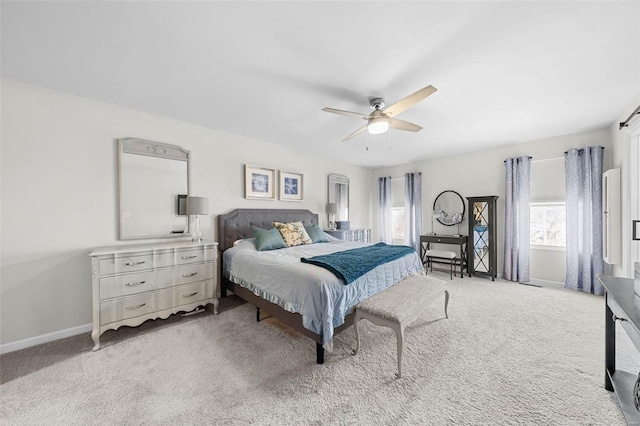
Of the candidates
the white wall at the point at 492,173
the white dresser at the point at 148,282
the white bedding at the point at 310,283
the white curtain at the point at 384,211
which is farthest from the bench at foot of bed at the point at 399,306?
the white curtain at the point at 384,211

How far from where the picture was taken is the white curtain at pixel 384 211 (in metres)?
6.35

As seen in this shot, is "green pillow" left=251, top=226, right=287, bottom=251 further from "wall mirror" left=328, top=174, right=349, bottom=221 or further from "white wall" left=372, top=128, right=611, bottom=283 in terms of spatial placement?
"white wall" left=372, top=128, right=611, bottom=283

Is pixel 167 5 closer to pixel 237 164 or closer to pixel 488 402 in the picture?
pixel 237 164

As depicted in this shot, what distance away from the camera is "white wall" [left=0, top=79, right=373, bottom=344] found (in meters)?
2.29

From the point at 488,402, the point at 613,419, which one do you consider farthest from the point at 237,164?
the point at 613,419

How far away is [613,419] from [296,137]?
423 cm

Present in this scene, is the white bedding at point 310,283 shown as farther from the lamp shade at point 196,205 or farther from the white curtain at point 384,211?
the white curtain at point 384,211

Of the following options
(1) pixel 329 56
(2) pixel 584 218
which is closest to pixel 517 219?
(2) pixel 584 218

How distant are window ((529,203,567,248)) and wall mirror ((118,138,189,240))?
19.3 ft

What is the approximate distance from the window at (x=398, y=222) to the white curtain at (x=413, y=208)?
1.22 ft

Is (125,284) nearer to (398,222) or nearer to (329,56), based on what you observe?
(329,56)

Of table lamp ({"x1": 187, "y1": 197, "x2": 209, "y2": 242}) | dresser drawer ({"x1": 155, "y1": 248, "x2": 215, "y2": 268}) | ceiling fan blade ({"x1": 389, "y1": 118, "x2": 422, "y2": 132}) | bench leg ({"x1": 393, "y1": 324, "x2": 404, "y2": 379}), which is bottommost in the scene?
bench leg ({"x1": 393, "y1": 324, "x2": 404, "y2": 379})

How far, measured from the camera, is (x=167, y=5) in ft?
4.95

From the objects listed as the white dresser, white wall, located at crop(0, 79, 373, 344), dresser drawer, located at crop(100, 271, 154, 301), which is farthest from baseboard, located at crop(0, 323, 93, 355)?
dresser drawer, located at crop(100, 271, 154, 301)
